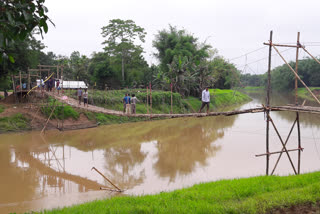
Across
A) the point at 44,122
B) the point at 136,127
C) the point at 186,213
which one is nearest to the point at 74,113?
the point at 44,122

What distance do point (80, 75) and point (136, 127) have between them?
11.4 m

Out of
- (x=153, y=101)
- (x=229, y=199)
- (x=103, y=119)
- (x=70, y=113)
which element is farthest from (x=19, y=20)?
(x=153, y=101)

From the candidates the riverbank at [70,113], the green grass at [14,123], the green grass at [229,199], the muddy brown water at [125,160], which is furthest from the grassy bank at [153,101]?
the green grass at [229,199]

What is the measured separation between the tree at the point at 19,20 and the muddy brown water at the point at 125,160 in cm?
426

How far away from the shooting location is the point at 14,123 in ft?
43.3

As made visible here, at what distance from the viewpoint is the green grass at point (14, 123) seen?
12.8 meters

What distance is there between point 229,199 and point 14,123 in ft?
38.8

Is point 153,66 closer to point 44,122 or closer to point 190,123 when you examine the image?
point 190,123

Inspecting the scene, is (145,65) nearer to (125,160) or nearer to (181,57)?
(181,57)

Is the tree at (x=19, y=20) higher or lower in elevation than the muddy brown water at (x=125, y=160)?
higher

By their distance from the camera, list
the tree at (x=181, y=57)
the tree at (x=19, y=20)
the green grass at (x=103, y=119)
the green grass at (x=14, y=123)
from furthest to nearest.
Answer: the tree at (x=181, y=57)
the green grass at (x=103, y=119)
the green grass at (x=14, y=123)
the tree at (x=19, y=20)

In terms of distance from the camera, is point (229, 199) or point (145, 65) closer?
point (229, 199)

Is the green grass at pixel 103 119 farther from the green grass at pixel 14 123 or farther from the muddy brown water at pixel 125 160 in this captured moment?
the green grass at pixel 14 123

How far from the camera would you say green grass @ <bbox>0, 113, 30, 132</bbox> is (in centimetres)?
1278
